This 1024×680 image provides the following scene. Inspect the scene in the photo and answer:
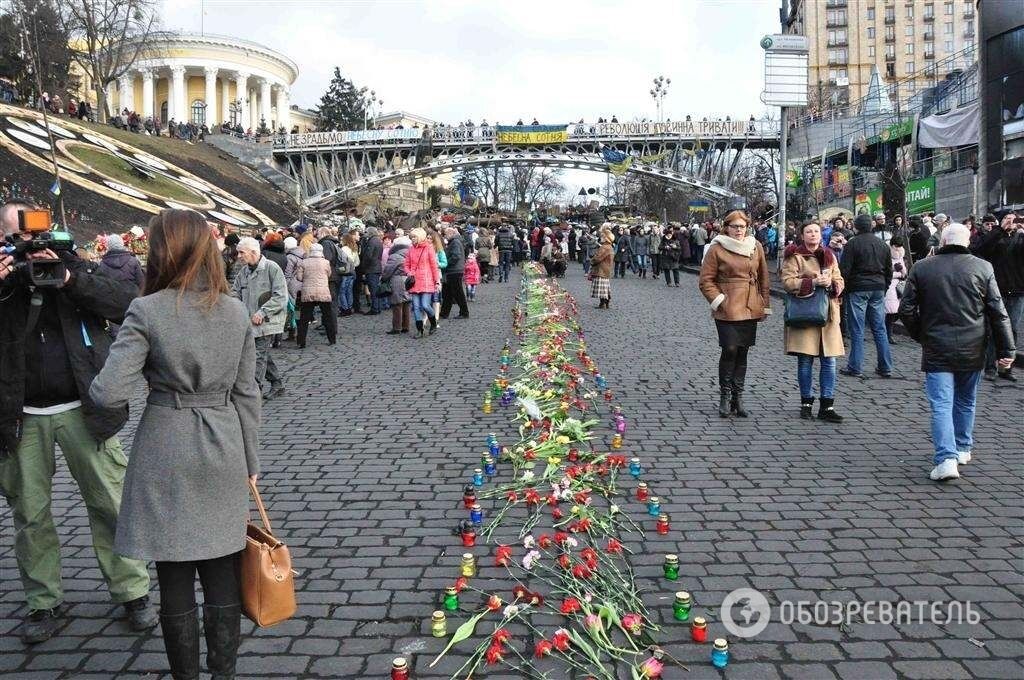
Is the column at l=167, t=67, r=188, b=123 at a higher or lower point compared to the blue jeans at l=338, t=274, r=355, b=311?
higher

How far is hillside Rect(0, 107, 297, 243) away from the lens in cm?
2834

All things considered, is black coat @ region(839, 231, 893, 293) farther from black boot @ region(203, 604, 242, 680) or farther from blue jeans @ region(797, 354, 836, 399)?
black boot @ region(203, 604, 242, 680)

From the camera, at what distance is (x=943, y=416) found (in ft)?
19.5

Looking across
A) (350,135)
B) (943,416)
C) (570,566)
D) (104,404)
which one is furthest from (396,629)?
(350,135)

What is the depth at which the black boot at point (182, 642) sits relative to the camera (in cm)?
308

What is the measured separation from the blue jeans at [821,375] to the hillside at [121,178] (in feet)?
77.4

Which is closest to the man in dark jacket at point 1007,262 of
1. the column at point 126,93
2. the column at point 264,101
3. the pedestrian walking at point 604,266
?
the pedestrian walking at point 604,266

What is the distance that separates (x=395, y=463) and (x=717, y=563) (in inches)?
114

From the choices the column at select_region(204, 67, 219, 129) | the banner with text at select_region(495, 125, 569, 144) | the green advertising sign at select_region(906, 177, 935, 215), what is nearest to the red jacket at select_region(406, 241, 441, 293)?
the green advertising sign at select_region(906, 177, 935, 215)

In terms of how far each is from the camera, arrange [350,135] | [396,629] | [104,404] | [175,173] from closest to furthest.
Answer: [104,404]
[396,629]
[175,173]
[350,135]

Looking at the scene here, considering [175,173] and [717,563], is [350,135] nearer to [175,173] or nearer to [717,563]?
[175,173]

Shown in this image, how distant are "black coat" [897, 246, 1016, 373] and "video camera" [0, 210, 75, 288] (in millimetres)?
5432

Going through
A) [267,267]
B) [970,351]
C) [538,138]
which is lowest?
[970,351]

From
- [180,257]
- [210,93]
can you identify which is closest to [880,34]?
[210,93]
